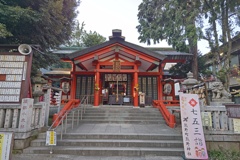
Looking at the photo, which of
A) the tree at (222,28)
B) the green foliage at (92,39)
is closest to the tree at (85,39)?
the green foliage at (92,39)

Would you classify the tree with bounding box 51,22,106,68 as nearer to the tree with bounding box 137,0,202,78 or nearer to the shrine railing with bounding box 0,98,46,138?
the tree with bounding box 137,0,202,78

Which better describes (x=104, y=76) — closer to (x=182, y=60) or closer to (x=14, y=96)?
(x=182, y=60)

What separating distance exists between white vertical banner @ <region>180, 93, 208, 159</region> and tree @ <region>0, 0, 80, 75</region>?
6.45 meters

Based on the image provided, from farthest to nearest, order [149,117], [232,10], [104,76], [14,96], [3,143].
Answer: [104,76]
[232,10]
[149,117]
[14,96]
[3,143]

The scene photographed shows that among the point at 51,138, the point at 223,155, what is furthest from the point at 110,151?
the point at 223,155

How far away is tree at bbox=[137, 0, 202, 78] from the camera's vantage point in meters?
9.26

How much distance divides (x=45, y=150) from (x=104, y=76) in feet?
27.5

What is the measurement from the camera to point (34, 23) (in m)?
6.32

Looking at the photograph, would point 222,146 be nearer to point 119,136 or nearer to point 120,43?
point 119,136

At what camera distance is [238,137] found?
4539 mm

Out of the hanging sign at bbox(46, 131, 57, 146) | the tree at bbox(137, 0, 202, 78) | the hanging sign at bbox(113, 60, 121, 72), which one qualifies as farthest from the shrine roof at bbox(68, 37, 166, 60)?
the hanging sign at bbox(46, 131, 57, 146)

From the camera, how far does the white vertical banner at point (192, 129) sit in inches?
155

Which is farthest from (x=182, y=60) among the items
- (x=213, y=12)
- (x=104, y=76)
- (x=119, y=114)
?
(x=119, y=114)

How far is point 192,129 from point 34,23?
292 inches
